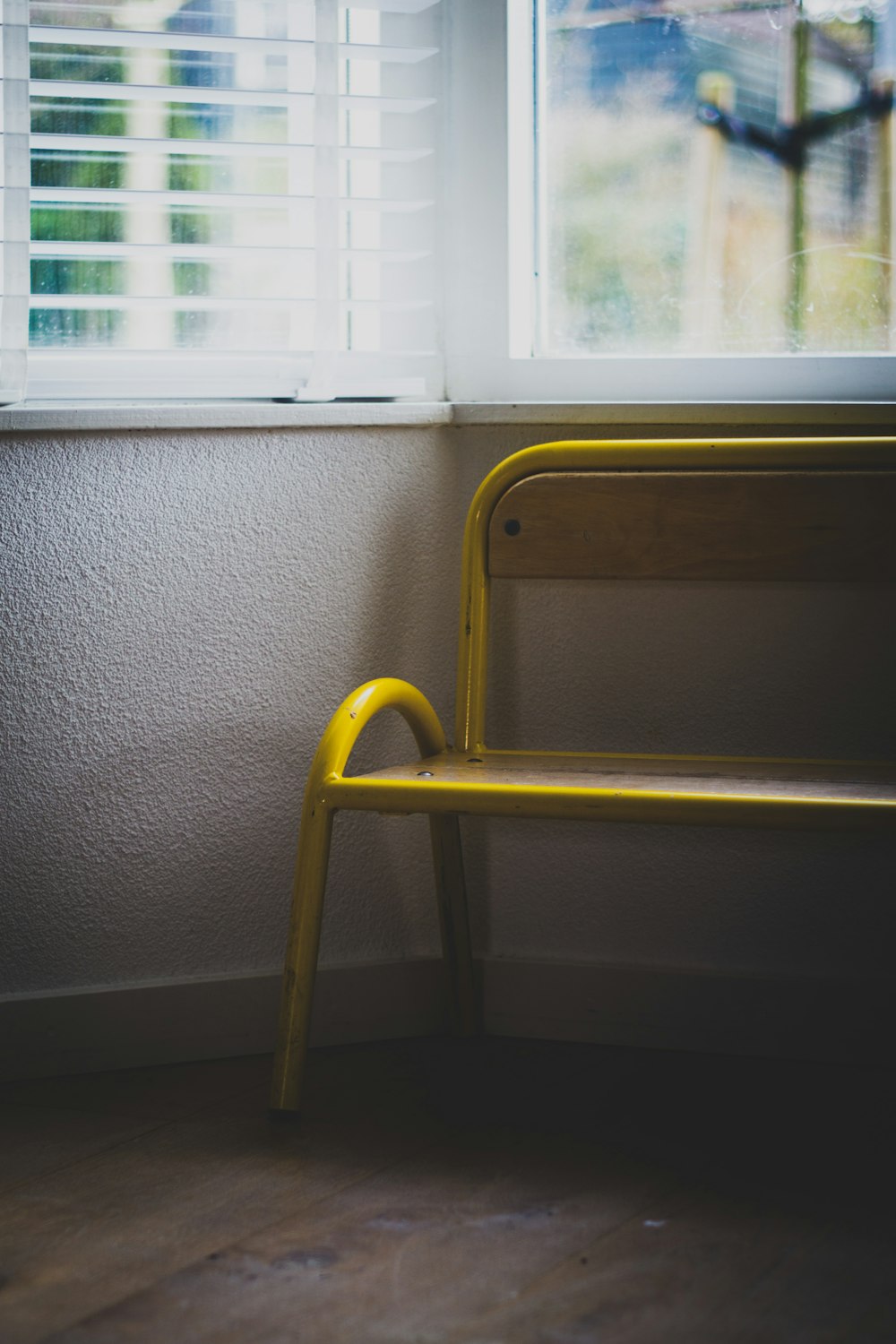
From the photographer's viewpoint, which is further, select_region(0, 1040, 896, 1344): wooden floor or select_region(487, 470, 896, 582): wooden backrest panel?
select_region(487, 470, 896, 582): wooden backrest panel

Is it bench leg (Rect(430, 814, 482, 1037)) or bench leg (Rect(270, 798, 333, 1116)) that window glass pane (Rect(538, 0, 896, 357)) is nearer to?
bench leg (Rect(430, 814, 482, 1037))

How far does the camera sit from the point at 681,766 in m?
1.46

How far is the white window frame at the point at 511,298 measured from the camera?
1661 mm

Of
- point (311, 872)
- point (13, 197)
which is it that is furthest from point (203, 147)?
point (311, 872)

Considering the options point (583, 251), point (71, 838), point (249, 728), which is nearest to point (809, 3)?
point (583, 251)

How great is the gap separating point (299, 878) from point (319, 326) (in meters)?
0.72

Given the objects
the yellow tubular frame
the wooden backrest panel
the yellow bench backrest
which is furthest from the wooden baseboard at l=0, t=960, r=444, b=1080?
the wooden backrest panel

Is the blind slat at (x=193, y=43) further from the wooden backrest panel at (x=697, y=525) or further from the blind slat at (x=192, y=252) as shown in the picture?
the wooden backrest panel at (x=697, y=525)

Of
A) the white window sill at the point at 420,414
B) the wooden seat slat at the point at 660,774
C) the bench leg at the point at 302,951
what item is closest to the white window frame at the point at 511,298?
the white window sill at the point at 420,414

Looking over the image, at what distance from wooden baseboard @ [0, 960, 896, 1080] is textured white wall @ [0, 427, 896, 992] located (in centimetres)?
3

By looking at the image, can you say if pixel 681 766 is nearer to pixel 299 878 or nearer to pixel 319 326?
pixel 299 878

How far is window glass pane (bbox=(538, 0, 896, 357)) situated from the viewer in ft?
5.51

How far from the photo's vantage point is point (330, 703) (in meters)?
1.69

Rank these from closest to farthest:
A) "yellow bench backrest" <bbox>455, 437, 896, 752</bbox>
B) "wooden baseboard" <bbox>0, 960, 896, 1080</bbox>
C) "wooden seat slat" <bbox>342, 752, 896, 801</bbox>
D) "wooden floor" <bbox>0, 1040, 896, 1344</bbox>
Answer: "wooden floor" <bbox>0, 1040, 896, 1344</bbox> → "wooden seat slat" <bbox>342, 752, 896, 801</bbox> → "yellow bench backrest" <bbox>455, 437, 896, 752</bbox> → "wooden baseboard" <bbox>0, 960, 896, 1080</bbox>
